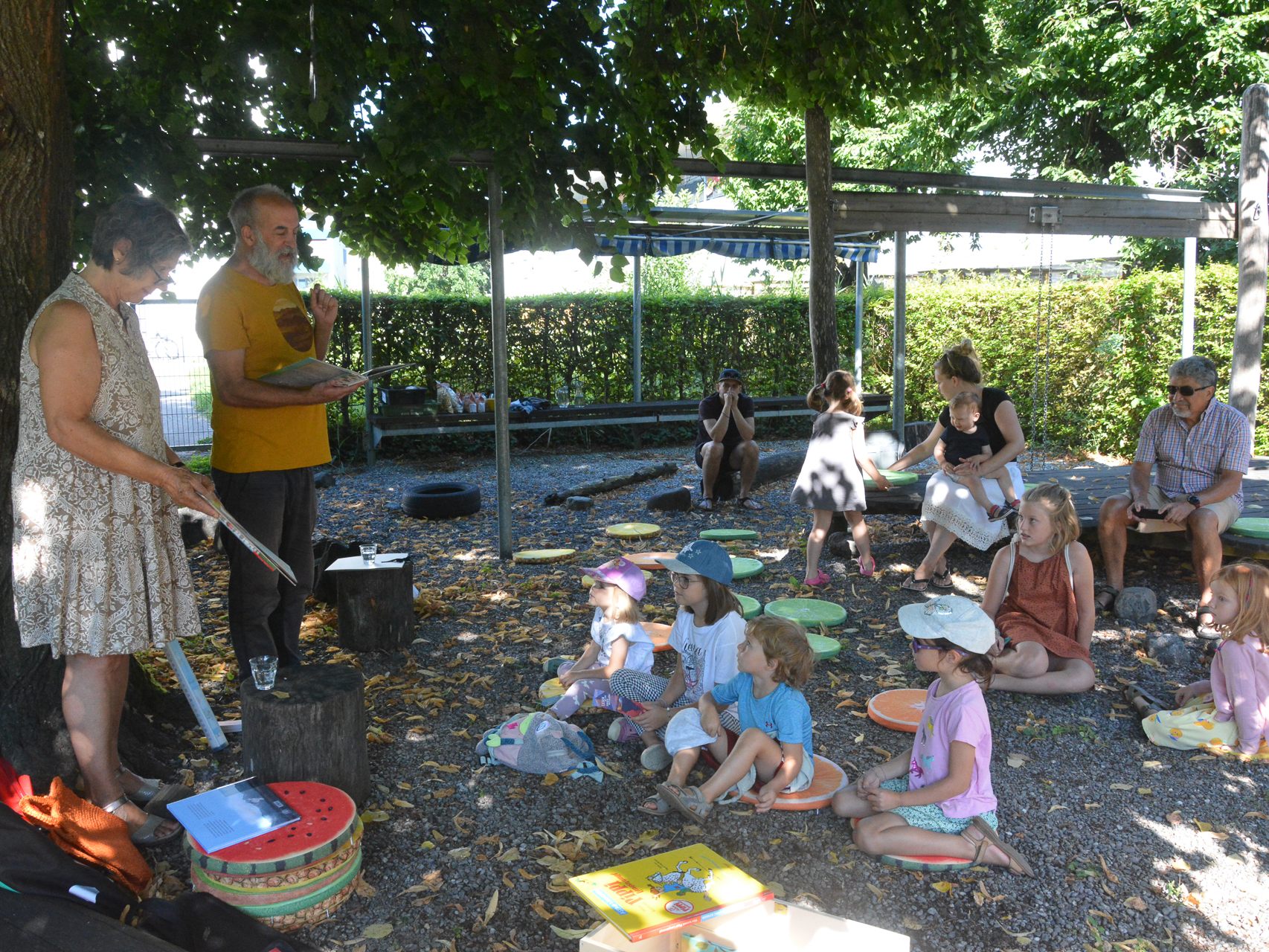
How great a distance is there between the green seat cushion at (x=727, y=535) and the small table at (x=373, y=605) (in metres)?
2.98

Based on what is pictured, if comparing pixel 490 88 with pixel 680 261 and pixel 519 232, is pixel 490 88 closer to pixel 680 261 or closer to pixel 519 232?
pixel 519 232

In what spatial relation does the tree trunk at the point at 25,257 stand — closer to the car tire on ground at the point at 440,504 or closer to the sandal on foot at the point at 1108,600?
the car tire on ground at the point at 440,504

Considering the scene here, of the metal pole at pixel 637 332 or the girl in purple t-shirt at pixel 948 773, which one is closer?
the girl in purple t-shirt at pixel 948 773

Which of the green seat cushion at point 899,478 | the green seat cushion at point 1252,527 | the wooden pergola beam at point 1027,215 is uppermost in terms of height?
the wooden pergola beam at point 1027,215

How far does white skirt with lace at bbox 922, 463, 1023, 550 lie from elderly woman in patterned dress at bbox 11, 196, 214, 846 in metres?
4.64

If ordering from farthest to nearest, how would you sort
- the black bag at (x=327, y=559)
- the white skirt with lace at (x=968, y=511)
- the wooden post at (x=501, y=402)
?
the wooden post at (x=501, y=402) < the white skirt with lace at (x=968, y=511) < the black bag at (x=327, y=559)

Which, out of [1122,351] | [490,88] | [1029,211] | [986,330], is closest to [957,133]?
[986,330]

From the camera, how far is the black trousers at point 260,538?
408 centimetres

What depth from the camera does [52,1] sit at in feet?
12.1

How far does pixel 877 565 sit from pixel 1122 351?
7273 millimetres

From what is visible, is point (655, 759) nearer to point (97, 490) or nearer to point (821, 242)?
point (97, 490)

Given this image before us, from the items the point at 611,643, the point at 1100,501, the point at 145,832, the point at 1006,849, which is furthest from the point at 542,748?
the point at 1100,501

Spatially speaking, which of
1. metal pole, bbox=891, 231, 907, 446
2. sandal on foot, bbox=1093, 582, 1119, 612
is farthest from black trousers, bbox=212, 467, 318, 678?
metal pole, bbox=891, 231, 907, 446

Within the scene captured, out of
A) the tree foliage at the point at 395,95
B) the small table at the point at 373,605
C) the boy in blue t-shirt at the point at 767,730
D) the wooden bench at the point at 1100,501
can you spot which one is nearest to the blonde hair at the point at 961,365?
the wooden bench at the point at 1100,501
